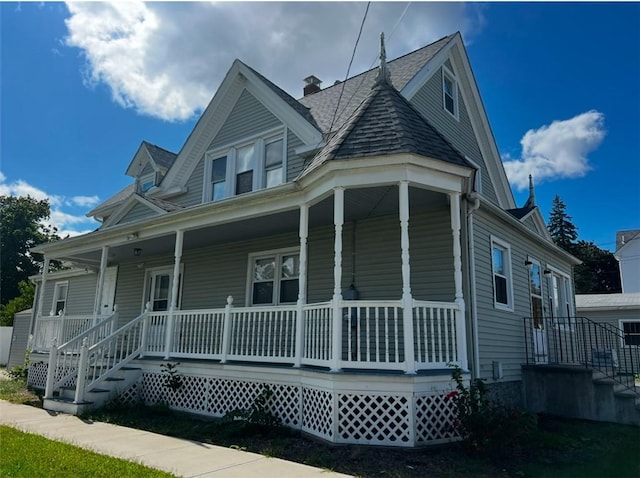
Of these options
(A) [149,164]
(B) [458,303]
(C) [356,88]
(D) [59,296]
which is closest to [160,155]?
(A) [149,164]

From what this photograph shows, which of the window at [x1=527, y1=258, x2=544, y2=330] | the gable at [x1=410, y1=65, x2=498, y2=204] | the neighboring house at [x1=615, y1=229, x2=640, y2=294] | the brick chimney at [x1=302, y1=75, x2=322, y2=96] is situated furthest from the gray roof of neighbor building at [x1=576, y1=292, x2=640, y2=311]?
the brick chimney at [x1=302, y1=75, x2=322, y2=96]

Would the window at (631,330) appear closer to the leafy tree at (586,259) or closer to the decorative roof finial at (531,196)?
the decorative roof finial at (531,196)

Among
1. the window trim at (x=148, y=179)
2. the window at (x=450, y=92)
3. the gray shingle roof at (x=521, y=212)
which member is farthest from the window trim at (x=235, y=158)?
the gray shingle roof at (x=521, y=212)

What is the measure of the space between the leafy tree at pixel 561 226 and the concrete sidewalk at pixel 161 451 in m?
55.9

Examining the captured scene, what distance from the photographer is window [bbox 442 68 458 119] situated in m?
12.0

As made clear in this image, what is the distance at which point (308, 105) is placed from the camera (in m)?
13.3

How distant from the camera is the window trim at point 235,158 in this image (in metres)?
11.5

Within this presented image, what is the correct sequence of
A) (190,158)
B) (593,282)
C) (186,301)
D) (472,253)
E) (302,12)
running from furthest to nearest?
1. (593,282)
2. (190,158)
3. (186,301)
4. (302,12)
5. (472,253)

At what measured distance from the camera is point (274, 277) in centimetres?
1069

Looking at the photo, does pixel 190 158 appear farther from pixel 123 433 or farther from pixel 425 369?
pixel 425 369

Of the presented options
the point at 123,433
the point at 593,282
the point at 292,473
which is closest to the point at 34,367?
the point at 123,433

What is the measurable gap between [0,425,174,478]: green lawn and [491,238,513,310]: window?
23.3ft

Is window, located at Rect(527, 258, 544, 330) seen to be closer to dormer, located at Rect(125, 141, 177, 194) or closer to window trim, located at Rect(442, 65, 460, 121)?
window trim, located at Rect(442, 65, 460, 121)

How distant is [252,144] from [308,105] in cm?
236
